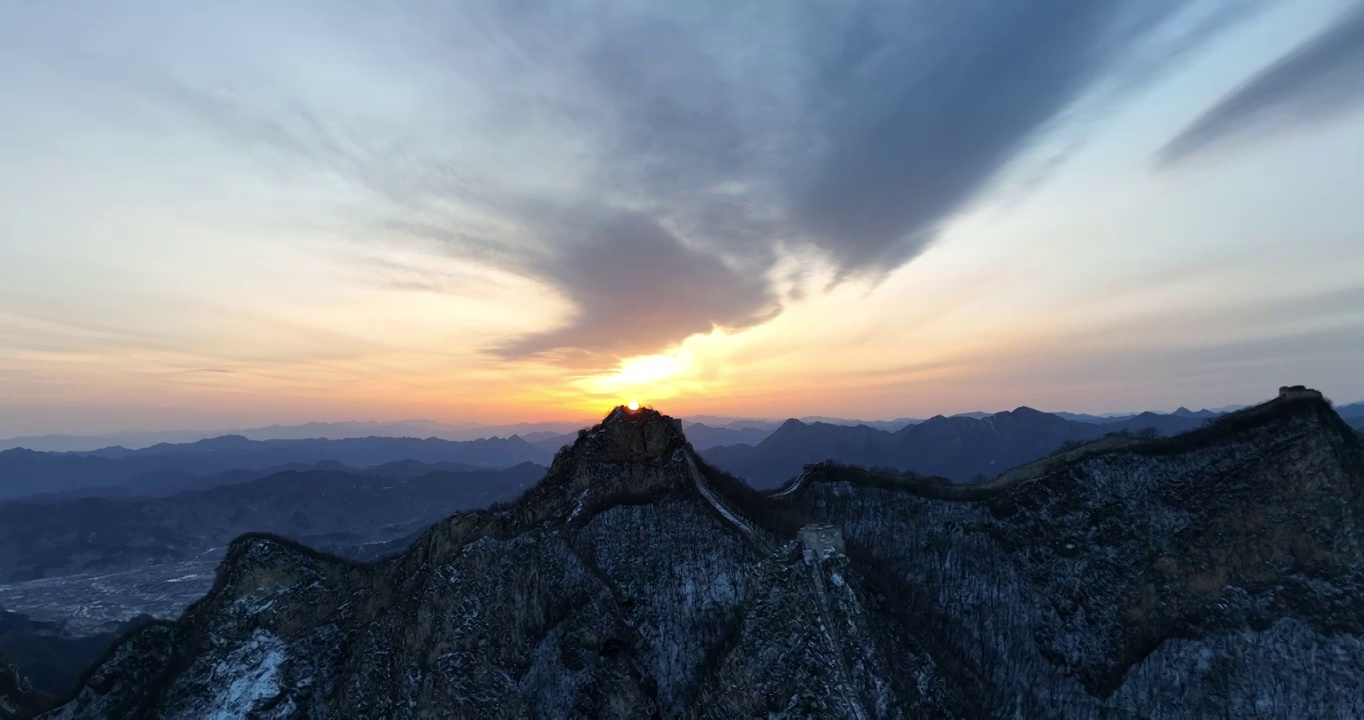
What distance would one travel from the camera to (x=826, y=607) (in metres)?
35.5

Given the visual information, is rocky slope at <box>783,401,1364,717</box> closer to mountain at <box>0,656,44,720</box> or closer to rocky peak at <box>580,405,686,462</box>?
rocky peak at <box>580,405,686,462</box>

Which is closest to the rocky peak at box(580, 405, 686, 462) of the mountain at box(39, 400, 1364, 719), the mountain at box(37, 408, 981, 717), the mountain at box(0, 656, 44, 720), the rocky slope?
the mountain at box(39, 400, 1364, 719)

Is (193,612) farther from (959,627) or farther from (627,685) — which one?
(959,627)

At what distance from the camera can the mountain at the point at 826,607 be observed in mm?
34625

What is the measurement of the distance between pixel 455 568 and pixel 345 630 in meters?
9.88

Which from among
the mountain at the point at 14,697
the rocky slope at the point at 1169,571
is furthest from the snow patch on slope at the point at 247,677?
the rocky slope at the point at 1169,571

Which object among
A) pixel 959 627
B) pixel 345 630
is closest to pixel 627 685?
pixel 345 630

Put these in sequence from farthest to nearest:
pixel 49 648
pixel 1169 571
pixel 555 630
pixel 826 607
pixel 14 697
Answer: pixel 49 648 → pixel 14 697 → pixel 1169 571 → pixel 555 630 → pixel 826 607

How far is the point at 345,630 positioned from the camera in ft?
133

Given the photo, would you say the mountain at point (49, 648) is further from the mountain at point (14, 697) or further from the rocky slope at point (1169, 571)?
the rocky slope at point (1169, 571)

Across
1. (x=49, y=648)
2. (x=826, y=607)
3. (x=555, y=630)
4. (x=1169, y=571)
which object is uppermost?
(x=1169, y=571)

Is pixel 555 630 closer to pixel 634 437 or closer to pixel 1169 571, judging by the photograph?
pixel 634 437

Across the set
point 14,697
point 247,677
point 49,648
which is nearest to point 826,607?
point 247,677

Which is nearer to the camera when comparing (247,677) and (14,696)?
(247,677)
